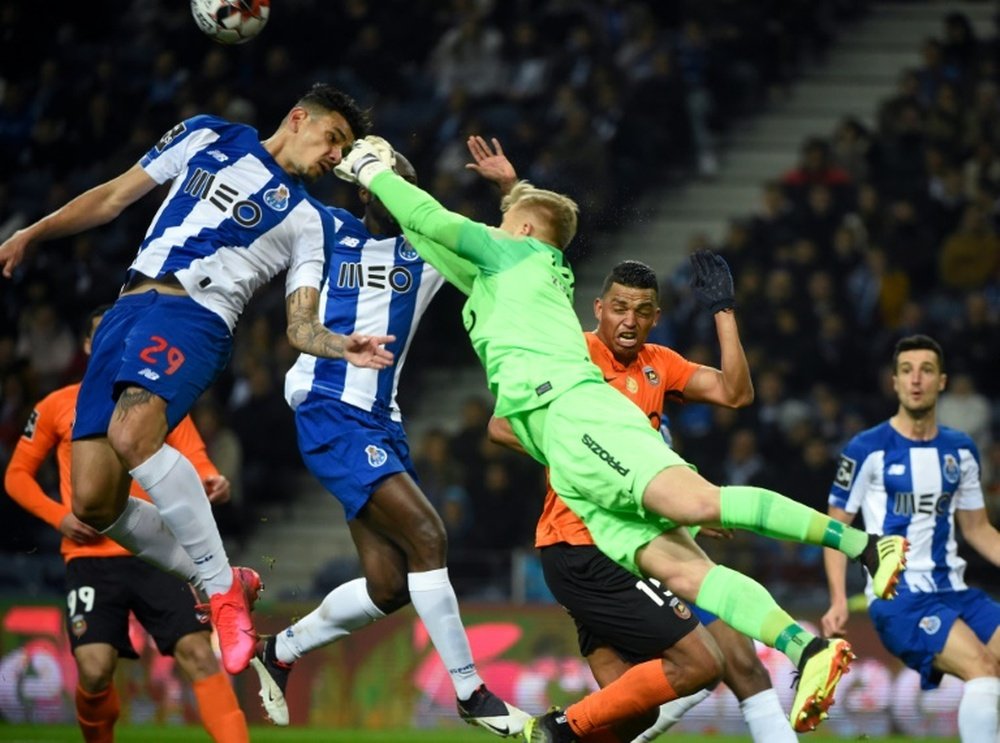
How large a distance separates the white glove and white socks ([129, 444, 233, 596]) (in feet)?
4.53

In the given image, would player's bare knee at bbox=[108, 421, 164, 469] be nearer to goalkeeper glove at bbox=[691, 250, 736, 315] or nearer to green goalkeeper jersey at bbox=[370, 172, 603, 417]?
green goalkeeper jersey at bbox=[370, 172, 603, 417]

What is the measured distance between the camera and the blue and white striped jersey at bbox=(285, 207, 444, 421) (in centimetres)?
826

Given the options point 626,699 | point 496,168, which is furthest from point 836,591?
point 496,168

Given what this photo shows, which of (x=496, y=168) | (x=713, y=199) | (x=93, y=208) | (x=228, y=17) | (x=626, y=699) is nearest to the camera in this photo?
(x=626, y=699)

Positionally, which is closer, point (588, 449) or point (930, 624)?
point (588, 449)

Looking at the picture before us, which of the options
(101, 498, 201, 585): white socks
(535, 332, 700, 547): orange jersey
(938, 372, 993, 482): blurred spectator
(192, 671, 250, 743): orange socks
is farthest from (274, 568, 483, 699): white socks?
(938, 372, 993, 482): blurred spectator

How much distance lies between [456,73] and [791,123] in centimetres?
405

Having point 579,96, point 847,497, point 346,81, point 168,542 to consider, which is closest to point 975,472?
point 847,497

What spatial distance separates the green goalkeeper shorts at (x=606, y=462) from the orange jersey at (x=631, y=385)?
2.43ft

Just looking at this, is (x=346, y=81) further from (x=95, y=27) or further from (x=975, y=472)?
(x=975, y=472)

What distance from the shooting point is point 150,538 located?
743 centimetres

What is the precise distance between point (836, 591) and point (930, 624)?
0.50 m

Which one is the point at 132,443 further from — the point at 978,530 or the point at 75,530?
the point at 978,530

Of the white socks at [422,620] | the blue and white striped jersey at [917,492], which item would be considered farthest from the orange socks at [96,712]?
the blue and white striped jersey at [917,492]
